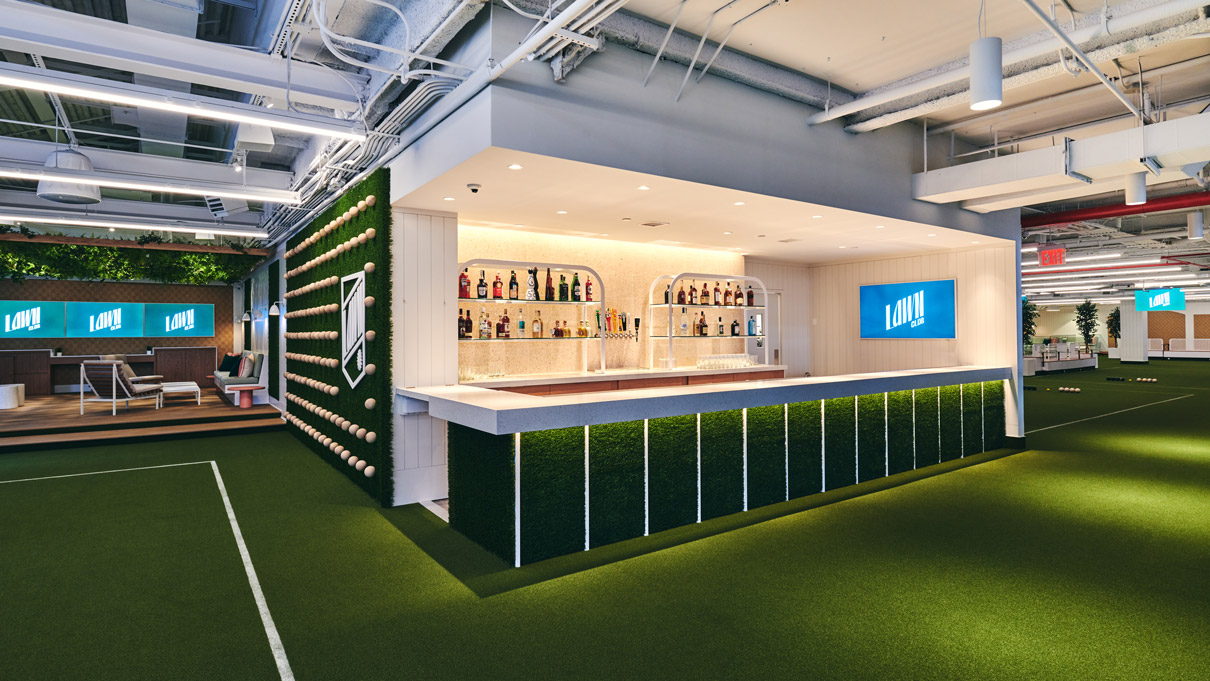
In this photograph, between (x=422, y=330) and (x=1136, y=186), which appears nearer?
(x=422, y=330)

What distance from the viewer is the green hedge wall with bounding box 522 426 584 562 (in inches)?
139

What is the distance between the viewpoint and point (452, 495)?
13.7ft

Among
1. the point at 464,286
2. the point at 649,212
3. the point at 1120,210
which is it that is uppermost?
the point at 1120,210

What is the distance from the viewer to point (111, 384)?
29.7 feet

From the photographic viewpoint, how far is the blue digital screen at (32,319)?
12133 mm

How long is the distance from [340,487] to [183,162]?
4.57 meters

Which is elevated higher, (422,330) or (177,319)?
(177,319)

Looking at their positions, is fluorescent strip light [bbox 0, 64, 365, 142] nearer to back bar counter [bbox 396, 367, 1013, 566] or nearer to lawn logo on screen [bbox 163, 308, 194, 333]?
back bar counter [bbox 396, 367, 1013, 566]

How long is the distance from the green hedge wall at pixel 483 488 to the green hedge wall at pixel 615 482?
53 cm

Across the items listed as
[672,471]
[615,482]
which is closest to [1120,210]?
[672,471]

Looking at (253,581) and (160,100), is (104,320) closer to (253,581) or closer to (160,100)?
(160,100)

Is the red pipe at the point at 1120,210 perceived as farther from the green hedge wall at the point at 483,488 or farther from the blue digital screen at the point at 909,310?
the green hedge wall at the point at 483,488

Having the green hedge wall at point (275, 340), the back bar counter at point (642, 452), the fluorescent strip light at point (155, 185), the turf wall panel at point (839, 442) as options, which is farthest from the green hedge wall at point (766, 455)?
the green hedge wall at point (275, 340)

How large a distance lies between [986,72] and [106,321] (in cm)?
1602
